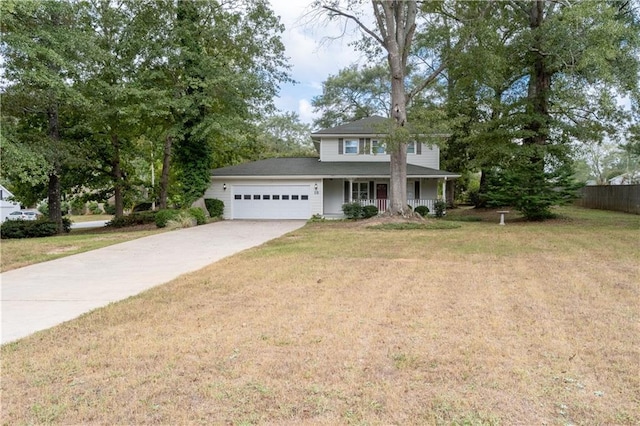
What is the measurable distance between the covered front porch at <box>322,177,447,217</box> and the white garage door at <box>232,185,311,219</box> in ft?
5.59

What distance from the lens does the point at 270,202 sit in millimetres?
21828

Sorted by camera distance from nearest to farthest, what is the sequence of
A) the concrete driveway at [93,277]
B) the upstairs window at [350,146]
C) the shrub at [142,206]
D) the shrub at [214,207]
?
the concrete driveway at [93,277], the shrub at [214,207], the upstairs window at [350,146], the shrub at [142,206]

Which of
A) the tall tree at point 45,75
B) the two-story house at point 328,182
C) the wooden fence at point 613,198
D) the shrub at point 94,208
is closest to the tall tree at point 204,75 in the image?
the two-story house at point 328,182

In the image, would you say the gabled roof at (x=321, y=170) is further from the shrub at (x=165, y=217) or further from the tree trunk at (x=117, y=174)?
the tree trunk at (x=117, y=174)

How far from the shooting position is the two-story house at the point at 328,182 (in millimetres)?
21312

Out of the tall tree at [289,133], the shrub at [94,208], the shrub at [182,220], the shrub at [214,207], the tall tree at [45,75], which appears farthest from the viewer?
the tall tree at [289,133]

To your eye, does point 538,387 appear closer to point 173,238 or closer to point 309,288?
point 309,288

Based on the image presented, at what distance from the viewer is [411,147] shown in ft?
75.5

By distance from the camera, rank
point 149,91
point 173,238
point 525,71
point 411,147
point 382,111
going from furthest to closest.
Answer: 1. point 382,111
2. point 411,147
3. point 525,71
4. point 149,91
5. point 173,238

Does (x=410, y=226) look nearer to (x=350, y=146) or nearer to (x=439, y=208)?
(x=439, y=208)

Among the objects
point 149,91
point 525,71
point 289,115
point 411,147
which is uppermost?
point 289,115

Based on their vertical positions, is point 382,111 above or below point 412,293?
above

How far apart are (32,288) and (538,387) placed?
749 cm

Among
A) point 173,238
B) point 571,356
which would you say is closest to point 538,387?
point 571,356
